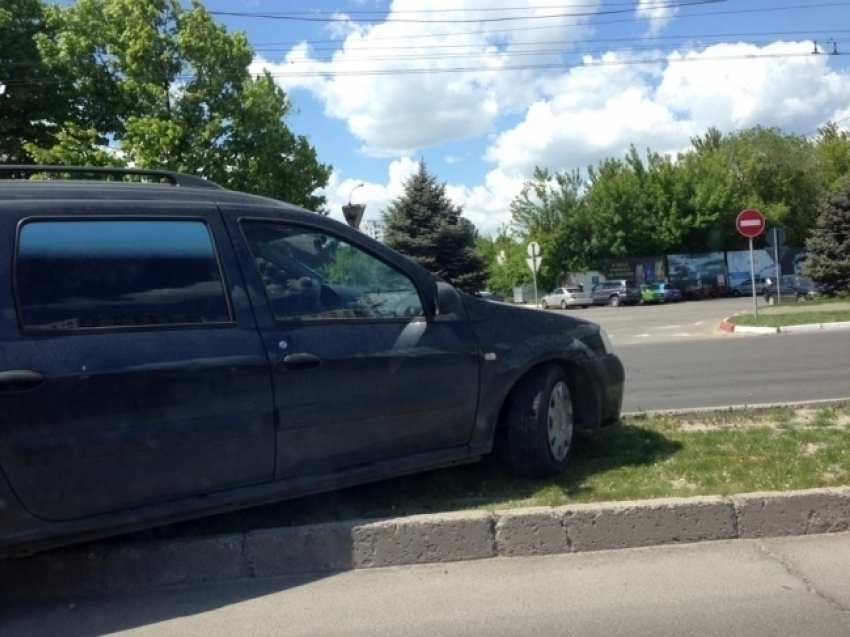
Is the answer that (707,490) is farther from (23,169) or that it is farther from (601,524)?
(23,169)

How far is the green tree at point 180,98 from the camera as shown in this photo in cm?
2733

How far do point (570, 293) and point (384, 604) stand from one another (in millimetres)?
51169

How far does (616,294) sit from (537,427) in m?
49.1

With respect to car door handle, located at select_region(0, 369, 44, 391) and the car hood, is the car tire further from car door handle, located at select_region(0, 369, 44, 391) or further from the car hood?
car door handle, located at select_region(0, 369, 44, 391)

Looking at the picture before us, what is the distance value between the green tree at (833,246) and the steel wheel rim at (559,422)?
3223cm

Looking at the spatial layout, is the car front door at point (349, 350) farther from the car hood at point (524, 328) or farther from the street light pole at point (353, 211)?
the street light pole at point (353, 211)

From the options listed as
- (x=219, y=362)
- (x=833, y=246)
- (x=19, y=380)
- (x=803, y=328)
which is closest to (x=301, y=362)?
(x=219, y=362)

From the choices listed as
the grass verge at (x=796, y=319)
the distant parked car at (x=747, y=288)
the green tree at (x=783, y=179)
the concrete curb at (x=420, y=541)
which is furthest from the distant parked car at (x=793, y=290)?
the concrete curb at (x=420, y=541)

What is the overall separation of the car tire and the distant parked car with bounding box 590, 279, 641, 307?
159ft

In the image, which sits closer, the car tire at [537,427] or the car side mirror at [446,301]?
the car side mirror at [446,301]

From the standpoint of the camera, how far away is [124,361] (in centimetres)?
400

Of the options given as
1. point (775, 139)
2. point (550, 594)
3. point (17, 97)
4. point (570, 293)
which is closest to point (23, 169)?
point (550, 594)

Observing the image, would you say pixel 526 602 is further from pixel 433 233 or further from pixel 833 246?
pixel 833 246

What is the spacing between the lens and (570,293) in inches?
2144
